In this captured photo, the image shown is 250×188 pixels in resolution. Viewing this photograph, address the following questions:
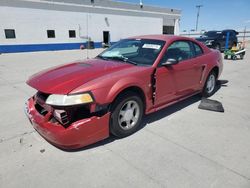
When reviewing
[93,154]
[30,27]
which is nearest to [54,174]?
[93,154]

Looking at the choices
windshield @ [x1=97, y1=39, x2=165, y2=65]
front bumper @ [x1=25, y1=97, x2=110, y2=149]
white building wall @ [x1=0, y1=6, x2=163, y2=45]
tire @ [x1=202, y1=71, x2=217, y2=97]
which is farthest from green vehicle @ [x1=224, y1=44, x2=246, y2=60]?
white building wall @ [x1=0, y1=6, x2=163, y2=45]

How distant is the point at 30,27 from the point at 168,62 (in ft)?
67.6

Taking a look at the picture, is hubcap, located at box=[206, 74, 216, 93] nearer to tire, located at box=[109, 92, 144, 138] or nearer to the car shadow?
the car shadow

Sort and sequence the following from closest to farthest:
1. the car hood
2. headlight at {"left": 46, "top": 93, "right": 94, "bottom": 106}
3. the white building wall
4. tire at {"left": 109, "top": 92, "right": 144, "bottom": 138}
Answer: headlight at {"left": 46, "top": 93, "right": 94, "bottom": 106} → the car hood → tire at {"left": 109, "top": 92, "right": 144, "bottom": 138} → the white building wall

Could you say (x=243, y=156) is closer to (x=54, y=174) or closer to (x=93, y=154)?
(x=93, y=154)

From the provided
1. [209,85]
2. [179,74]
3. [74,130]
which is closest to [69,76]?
[74,130]

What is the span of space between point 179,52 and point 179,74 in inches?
20.9

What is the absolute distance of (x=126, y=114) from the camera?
10.5 feet

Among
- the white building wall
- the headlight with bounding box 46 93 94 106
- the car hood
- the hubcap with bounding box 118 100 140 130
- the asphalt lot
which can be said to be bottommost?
the asphalt lot

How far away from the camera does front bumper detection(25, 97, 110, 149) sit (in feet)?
8.54

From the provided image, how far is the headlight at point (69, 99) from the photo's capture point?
8.37 feet

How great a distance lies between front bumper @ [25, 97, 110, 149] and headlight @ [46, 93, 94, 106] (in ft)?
0.85

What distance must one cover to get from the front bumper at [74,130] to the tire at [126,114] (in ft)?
0.49

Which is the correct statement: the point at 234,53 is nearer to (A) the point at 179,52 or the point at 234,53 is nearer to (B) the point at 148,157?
(A) the point at 179,52
